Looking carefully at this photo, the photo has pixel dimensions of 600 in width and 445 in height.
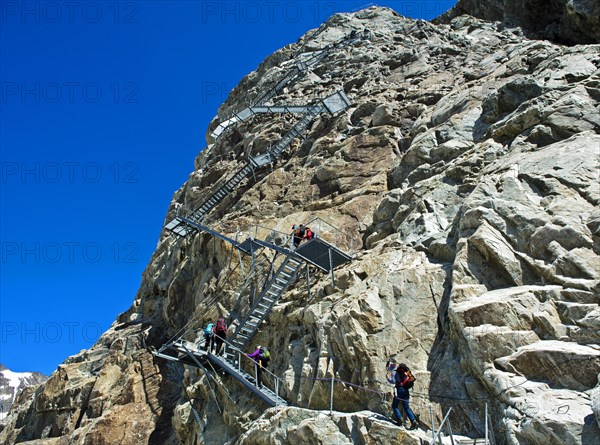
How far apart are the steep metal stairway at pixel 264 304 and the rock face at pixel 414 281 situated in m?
0.45

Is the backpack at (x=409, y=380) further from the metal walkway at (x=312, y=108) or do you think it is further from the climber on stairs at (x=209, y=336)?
the metal walkway at (x=312, y=108)

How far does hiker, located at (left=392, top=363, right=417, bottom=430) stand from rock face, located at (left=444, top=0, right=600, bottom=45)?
2822cm

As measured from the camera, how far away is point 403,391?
13492mm

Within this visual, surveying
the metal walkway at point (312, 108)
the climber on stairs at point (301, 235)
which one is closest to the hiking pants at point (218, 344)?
the climber on stairs at point (301, 235)

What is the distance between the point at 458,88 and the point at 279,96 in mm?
15801

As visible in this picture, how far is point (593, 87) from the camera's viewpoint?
1986cm

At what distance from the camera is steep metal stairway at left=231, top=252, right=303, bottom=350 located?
66.5 ft

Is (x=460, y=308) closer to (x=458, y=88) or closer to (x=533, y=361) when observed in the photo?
(x=533, y=361)

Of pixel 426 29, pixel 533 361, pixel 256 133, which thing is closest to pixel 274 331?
pixel 533 361

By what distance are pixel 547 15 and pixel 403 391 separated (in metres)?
37.0

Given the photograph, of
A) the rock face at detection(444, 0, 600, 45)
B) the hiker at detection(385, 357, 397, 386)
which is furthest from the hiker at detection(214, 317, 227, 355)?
the rock face at detection(444, 0, 600, 45)

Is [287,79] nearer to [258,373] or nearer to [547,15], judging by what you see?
[547,15]

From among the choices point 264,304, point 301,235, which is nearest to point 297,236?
point 301,235

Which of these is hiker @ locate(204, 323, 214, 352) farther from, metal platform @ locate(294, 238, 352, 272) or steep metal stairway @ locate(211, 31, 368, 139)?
steep metal stairway @ locate(211, 31, 368, 139)
